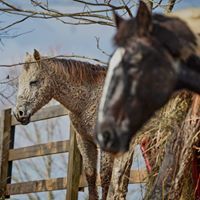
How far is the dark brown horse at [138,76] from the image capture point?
3.30m

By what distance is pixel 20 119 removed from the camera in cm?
792

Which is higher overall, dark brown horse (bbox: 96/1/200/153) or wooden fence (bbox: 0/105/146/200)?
dark brown horse (bbox: 96/1/200/153)

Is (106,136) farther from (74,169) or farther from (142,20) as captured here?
(74,169)

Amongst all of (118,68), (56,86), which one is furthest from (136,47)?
(56,86)

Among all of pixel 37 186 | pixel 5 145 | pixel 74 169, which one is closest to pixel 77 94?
pixel 74 169

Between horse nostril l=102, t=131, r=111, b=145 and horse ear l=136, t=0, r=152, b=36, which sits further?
horse ear l=136, t=0, r=152, b=36

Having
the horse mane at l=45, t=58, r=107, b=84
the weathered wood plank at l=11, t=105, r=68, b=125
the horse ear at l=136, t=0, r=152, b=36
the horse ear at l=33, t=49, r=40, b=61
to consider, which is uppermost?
the horse ear at l=136, t=0, r=152, b=36

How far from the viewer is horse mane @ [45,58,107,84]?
25.3 ft

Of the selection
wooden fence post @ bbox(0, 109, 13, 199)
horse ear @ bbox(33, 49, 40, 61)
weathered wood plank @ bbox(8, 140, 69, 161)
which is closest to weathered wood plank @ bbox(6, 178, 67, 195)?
wooden fence post @ bbox(0, 109, 13, 199)

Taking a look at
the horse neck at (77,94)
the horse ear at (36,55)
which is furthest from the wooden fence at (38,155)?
the horse ear at (36,55)

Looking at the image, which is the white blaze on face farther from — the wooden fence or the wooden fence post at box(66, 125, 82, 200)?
the wooden fence post at box(66, 125, 82, 200)

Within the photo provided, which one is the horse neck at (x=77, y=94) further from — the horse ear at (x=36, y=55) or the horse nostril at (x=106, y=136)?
the horse nostril at (x=106, y=136)

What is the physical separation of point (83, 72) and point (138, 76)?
4.41 meters

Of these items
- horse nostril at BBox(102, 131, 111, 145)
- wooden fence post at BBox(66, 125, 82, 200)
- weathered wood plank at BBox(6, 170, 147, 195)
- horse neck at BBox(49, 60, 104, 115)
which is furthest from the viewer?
weathered wood plank at BBox(6, 170, 147, 195)
